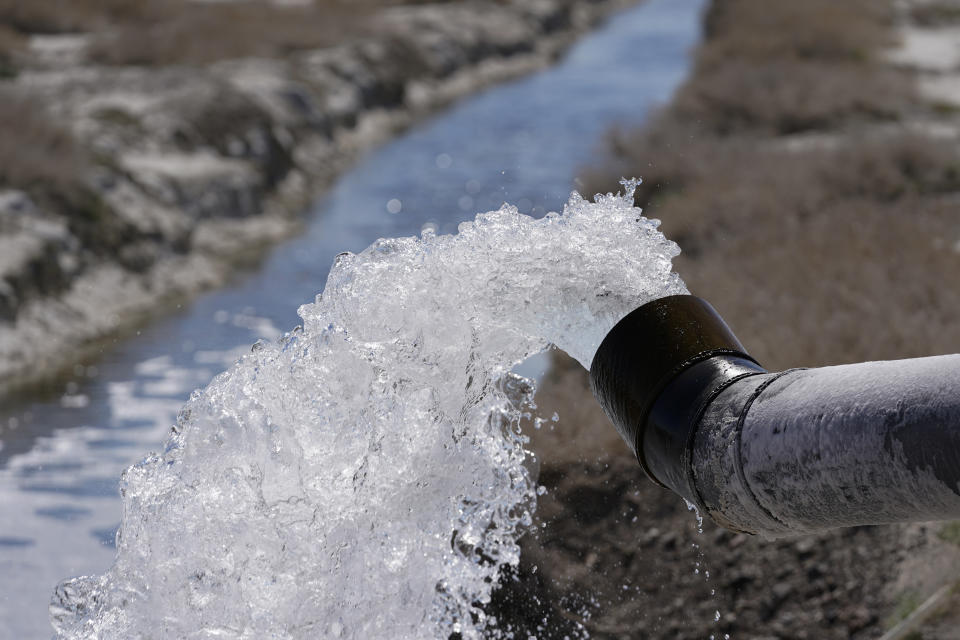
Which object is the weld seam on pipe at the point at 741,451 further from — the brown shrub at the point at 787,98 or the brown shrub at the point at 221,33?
the brown shrub at the point at 221,33

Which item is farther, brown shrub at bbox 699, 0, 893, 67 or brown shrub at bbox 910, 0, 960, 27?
brown shrub at bbox 910, 0, 960, 27

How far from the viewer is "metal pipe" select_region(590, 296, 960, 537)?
6.94ft

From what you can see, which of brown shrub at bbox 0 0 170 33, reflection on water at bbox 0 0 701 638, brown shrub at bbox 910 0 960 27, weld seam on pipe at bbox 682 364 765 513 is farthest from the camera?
brown shrub at bbox 910 0 960 27

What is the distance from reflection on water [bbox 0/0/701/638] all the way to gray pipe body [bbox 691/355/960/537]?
2512mm

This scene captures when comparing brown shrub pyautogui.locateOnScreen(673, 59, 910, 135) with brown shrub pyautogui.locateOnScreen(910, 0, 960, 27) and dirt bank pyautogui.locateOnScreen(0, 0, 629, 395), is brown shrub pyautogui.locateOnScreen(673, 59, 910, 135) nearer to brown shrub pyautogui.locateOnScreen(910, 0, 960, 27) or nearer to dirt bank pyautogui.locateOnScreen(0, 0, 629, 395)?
dirt bank pyautogui.locateOnScreen(0, 0, 629, 395)

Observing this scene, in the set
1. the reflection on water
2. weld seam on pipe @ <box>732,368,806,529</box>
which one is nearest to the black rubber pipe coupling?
weld seam on pipe @ <box>732,368,806,529</box>

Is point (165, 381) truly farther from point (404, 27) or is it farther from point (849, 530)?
point (404, 27)

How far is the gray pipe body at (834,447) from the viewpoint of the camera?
82.4 inches

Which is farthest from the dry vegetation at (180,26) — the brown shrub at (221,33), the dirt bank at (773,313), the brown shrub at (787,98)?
the dirt bank at (773,313)

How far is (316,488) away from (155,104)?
38.2ft

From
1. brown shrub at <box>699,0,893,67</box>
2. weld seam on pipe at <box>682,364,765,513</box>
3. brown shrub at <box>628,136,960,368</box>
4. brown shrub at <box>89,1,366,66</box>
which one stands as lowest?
brown shrub at <box>699,0,893,67</box>

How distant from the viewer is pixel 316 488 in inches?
146

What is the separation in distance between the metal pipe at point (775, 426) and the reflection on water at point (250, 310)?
2.11 m

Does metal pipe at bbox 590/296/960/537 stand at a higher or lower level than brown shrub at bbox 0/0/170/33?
higher
